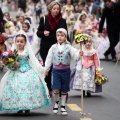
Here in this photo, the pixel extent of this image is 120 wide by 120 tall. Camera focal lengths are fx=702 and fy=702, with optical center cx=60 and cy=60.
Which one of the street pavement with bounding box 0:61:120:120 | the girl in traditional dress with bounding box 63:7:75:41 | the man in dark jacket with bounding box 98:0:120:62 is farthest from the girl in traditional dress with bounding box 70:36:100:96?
the girl in traditional dress with bounding box 63:7:75:41

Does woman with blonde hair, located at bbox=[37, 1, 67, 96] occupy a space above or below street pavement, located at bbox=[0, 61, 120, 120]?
above

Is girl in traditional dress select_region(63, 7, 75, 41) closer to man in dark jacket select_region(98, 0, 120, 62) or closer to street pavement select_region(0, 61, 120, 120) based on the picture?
man in dark jacket select_region(98, 0, 120, 62)

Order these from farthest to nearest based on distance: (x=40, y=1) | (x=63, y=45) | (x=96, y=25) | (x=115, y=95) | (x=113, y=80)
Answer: (x=40, y=1)
(x=96, y=25)
(x=113, y=80)
(x=115, y=95)
(x=63, y=45)

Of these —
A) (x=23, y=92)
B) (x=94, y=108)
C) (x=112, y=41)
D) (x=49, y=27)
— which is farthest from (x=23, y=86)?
(x=112, y=41)

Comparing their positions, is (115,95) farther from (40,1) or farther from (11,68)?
(40,1)

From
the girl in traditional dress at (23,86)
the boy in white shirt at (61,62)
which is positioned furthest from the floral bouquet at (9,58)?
the boy in white shirt at (61,62)

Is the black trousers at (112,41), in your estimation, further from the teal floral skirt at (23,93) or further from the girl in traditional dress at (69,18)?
the teal floral skirt at (23,93)

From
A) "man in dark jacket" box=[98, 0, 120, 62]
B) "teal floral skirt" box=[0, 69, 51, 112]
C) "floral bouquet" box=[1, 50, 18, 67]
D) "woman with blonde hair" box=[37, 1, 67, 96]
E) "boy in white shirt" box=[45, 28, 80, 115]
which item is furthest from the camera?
"man in dark jacket" box=[98, 0, 120, 62]

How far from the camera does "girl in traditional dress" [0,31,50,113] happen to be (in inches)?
454

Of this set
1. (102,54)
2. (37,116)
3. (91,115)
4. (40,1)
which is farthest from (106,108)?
(40,1)

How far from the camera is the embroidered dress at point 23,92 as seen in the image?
11.5 metres

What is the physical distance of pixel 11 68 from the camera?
11789 millimetres

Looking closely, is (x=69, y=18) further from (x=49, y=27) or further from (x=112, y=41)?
(x=49, y=27)

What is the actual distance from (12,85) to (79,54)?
125 cm
